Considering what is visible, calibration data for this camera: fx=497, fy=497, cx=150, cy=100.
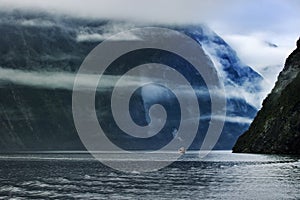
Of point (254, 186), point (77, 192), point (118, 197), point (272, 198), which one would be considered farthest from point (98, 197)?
point (254, 186)

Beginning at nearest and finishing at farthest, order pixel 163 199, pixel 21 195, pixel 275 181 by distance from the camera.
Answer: pixel 163 199
pixel 21 195
pixel 275 181

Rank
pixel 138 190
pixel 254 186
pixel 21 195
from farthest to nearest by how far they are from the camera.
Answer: pixel 254 186 → pixel 138 190 → pixel 21 195

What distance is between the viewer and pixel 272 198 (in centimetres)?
8675

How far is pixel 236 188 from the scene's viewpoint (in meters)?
103

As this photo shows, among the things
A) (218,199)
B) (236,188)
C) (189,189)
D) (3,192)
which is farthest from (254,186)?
(3,192)

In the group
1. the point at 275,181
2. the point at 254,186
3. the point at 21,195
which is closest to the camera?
the point at 21,195

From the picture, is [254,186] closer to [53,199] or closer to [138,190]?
[138,190]

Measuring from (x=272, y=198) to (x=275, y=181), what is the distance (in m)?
33.7

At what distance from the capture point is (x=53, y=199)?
280 feet

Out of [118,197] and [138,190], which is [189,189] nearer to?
[138,190]

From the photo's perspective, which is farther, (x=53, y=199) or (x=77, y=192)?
(x=77, y=192)

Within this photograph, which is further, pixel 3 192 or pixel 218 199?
pixel 3 192

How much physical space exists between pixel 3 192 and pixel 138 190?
26.3 meters

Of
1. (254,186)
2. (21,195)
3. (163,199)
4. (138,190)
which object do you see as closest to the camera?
(163,199)
